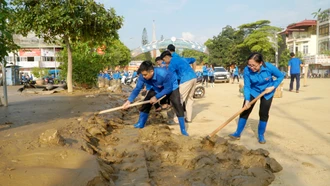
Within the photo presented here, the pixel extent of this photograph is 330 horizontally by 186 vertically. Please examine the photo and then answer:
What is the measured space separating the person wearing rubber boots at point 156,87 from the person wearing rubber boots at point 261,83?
3.83ft

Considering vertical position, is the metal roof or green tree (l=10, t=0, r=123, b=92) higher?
the metal roof

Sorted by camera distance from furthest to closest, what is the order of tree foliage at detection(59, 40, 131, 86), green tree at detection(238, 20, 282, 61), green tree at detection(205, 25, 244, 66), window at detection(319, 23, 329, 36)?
green tree at detection(205, 25, 244, 66) < green tree at detection(238, 20, 282, 61) < window at detection(319, 23, 329, 36) < tree foliage at detection(59, 40, 131, 86)

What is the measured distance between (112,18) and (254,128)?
8595mm

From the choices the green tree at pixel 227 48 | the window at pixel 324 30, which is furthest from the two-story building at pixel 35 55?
the window at pixel 324 30

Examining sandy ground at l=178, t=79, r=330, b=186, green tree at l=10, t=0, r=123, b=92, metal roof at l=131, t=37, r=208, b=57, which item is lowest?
sandy ground at l=178, t=79, r=330, b=186

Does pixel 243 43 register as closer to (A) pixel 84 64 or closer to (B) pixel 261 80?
(A) pixel 84 64

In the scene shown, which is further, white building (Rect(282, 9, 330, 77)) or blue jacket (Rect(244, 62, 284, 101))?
white building (Rect(282, 9, 330, 77))

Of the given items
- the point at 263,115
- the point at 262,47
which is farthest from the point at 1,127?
the point at 262,47

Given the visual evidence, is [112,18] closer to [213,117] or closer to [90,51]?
[90,51]

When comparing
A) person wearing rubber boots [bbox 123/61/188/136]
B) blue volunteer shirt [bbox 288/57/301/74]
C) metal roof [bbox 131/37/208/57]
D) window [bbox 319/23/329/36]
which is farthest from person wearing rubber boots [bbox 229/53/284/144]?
window [bbox 319/23/329/36]

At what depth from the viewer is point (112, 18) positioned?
12.5 metres

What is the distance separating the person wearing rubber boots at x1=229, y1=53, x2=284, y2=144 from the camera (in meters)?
4.68

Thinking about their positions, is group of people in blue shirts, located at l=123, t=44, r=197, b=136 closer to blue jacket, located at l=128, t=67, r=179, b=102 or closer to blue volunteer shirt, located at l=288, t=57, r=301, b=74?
blue jacket, located at l=128, t=67, r=179, b=102

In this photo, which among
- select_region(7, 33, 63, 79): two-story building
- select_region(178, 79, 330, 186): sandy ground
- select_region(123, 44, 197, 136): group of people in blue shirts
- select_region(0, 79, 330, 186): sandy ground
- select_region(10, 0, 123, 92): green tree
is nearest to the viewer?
select_region(0, 79, 330, 186): sandy ground
